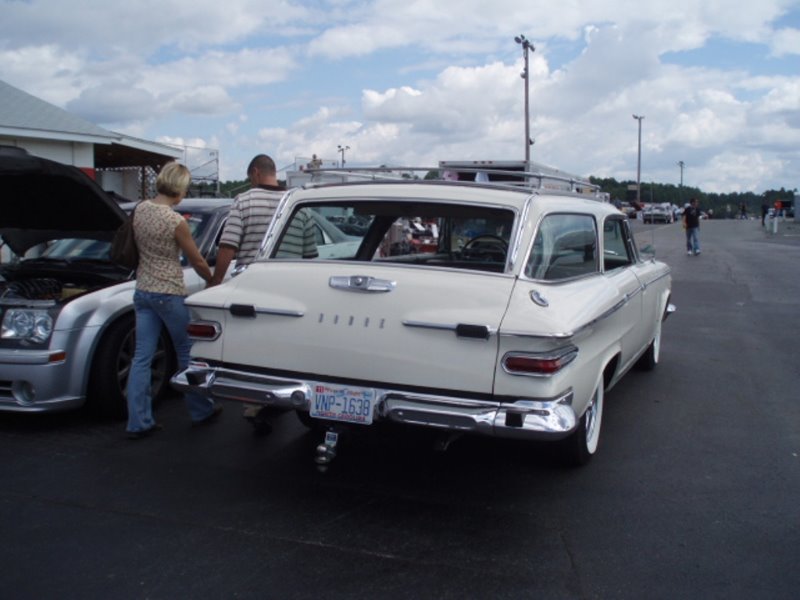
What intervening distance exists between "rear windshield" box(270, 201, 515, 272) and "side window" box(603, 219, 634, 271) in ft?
3.19

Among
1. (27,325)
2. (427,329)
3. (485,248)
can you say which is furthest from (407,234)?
(27,325)

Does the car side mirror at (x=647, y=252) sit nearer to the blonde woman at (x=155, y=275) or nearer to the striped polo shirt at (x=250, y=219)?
the striped polo shirt at (x=250, y=219)

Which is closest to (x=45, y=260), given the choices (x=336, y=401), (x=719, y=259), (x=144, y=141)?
(x=336, y=401)

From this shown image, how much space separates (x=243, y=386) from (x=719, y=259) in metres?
19.1

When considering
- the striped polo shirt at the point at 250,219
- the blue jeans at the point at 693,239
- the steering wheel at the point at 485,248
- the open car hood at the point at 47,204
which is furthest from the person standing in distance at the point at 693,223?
the open car hood at the point at 47,204

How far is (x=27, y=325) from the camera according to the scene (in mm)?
5066

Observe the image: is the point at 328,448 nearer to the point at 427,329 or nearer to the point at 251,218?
the point at 427,329

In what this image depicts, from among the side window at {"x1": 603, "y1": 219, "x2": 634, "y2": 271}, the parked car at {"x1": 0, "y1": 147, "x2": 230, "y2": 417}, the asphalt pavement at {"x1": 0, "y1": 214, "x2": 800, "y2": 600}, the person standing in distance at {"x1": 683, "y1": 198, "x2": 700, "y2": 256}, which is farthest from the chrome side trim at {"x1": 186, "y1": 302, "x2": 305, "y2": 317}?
the person standing in distance at {"x1": 683, "y1": 198, "x2": 700, "y2": 256}

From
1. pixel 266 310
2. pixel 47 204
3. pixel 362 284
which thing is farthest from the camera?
pixel 47 204

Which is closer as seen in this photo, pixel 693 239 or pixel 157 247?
pixel 157 247

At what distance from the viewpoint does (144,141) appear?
16.9 m

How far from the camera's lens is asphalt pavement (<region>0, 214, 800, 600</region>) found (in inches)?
127

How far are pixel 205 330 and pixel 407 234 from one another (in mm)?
2120

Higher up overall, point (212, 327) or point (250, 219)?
point (250, 219)
